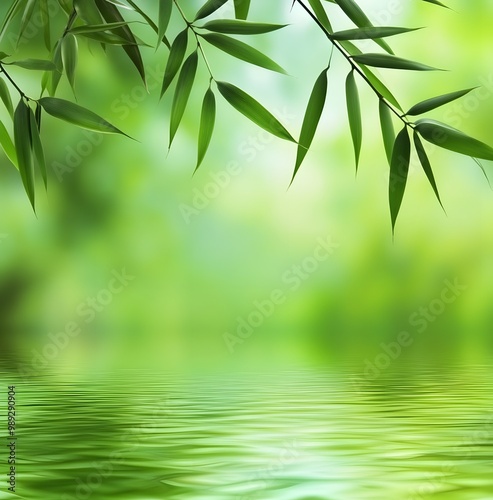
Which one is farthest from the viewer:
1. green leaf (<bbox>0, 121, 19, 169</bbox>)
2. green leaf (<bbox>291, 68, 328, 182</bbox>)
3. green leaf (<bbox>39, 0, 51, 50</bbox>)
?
green leaf (<bbox>39, 0, 51, 50</bbox>)

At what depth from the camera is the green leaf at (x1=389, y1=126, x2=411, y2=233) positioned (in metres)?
1.13

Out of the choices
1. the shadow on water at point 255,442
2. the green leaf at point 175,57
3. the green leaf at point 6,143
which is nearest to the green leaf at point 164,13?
the green leaf at point 175,57

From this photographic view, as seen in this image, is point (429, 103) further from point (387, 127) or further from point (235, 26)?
point (235, 26)

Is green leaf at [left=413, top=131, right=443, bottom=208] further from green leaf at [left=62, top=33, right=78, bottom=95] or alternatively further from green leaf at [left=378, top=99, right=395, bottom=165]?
green leaf at [left=62, top=33, right=78, bottom=95]

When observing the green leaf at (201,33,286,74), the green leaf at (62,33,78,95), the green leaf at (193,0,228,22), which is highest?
the green leaf at (62,33,78,95)

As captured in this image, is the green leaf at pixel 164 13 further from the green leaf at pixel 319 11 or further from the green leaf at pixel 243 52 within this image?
the green leaf at pixel 319 11

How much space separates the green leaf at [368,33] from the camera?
3.62 feet

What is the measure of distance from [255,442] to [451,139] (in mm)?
1482

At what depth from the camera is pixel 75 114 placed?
115cm

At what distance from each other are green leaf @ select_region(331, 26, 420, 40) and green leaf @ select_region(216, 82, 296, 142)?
0.40 feet

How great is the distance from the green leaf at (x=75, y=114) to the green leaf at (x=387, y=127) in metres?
0.33

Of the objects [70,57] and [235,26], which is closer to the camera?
[235,26]

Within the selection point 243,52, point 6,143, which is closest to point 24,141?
point 6,143

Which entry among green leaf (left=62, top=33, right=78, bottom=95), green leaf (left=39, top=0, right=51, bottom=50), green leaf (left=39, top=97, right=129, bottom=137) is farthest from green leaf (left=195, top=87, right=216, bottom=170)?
green leaf (left=39, top=0, right=51, bottom=50)
